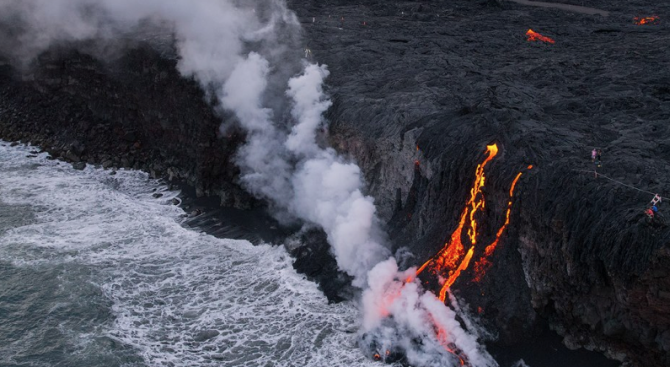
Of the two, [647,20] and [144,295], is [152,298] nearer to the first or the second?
[144,295]

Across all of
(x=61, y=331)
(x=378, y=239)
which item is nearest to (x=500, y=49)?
(x=378, y=239)

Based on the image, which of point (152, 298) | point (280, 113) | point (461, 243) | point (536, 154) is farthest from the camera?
point (280, 113)

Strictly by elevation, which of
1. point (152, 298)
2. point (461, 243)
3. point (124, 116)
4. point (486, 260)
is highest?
point (124, 116)

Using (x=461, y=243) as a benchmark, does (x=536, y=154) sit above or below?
above

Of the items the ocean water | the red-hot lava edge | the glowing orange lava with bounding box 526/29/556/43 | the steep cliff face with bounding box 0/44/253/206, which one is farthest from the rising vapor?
the glowing orange lava with bounding box 526/29/556/43

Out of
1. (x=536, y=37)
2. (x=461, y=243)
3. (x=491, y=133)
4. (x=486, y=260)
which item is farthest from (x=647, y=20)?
(x=486, y=260)

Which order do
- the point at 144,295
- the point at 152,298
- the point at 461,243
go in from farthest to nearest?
the point at 144,295
the point at 152,298
the point at 461,243

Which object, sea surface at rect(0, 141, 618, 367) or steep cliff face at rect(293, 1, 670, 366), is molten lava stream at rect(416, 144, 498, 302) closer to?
steep cliff face at rect(293, 1, 670, 366)
